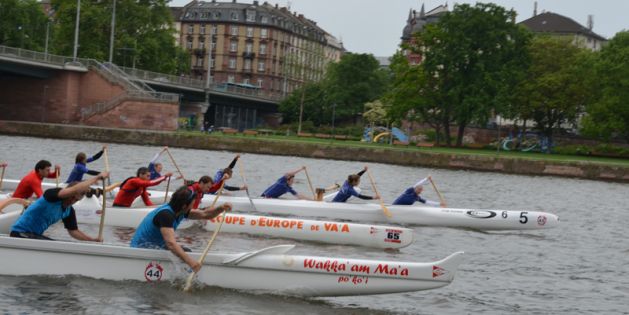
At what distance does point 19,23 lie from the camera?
114312 mm

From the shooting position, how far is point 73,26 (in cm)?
9688

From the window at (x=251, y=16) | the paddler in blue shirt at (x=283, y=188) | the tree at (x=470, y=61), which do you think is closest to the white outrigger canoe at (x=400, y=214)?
the paddler in blue shirt at (x=283, y=188)

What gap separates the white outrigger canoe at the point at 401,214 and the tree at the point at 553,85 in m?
62.3

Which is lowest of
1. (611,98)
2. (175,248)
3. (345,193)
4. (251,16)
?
(175,248)

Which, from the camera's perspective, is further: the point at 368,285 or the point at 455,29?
the point at 455,29

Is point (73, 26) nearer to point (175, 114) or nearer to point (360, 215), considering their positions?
point (175, 114)

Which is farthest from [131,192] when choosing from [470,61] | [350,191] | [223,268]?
[470,61]

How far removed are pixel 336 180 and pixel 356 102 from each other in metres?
73.7

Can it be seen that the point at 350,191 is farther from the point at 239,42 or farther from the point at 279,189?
the point at 239,42

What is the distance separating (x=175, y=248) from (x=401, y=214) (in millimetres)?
14353

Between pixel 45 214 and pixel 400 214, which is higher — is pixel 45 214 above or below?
above

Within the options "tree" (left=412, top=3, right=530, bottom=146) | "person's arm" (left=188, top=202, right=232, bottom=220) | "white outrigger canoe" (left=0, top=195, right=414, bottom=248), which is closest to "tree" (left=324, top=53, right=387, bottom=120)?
"tree" (left=412, top=3, right=530, bottom=146)

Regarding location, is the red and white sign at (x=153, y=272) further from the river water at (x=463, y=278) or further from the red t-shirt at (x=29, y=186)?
the red t-shirt at (x=29, y=186)

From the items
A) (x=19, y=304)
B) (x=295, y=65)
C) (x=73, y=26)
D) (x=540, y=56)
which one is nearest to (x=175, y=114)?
(x=73, y=26)
